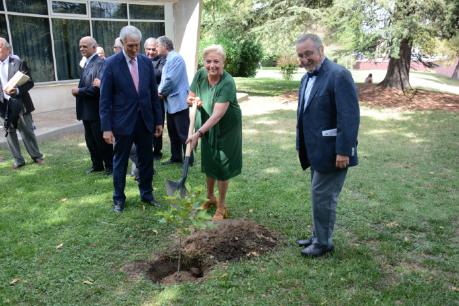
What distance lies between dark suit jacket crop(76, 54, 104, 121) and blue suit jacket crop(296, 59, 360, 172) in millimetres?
3032

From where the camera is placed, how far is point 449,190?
5324 mm

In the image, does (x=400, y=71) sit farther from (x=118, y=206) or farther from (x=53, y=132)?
(x=118, y=206)

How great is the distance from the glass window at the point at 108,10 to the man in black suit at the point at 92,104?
7166mm

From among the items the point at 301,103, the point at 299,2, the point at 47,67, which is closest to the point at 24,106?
the point at 301,103

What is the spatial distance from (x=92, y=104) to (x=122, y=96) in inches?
58.6

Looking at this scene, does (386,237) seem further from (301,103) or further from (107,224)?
(107,224)

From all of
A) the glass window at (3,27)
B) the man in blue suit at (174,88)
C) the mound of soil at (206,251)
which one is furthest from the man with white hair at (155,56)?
the glass window at (3,27)

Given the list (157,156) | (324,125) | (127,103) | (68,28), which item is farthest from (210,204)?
(68,28)

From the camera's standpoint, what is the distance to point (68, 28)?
37.3ft

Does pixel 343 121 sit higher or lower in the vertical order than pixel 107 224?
higher

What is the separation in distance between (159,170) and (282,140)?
2.89 m

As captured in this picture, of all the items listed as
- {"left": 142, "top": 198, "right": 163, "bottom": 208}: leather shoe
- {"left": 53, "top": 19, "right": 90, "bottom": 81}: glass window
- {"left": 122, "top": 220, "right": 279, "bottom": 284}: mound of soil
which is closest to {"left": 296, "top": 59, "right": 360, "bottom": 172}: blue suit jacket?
{"left": 122, "top": 220, "right": 279, "bottom": 284}: mound of soil

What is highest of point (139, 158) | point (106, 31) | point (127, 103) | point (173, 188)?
point (106, 31)

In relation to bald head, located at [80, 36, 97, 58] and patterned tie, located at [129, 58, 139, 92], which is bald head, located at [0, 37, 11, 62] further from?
patterned tie, located at [129, 58, 139, 92]
